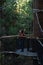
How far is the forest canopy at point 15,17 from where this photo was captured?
14788 mm

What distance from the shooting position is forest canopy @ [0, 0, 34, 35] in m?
14.8

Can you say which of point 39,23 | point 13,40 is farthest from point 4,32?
point 39,23

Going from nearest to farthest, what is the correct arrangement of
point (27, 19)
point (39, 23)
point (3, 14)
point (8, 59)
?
point (39, 23)
point (8, 59)
point (3, 14)
point (27, 19)

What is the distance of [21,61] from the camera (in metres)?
14.1

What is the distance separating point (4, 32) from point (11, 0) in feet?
4.82

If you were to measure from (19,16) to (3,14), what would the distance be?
802 millimetres

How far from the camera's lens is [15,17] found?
15.2 metres

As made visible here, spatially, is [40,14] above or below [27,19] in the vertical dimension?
above

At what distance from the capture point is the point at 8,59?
14062mm

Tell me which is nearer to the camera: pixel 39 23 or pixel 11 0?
pixel 39 23

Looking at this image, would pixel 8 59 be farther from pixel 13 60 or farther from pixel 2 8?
pixel 2 8

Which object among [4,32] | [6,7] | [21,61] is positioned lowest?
[21,61]

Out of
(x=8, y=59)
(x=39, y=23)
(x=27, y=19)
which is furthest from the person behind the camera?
(x=27, y=19)

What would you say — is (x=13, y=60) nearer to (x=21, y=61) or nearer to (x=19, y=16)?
(x=21, y=61)
